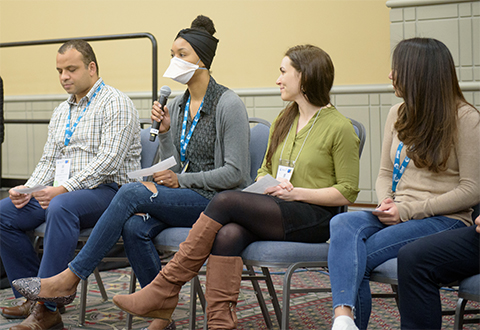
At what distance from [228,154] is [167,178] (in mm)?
263

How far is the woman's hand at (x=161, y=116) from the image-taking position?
2326mm

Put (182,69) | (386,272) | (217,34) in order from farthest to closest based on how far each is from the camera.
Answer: (217,34), (182,69), (386,272)

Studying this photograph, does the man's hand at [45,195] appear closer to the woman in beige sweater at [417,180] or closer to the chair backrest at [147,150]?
the chair backrest at [147,150]

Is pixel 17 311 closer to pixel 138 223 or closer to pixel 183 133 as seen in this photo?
pixel 138 223

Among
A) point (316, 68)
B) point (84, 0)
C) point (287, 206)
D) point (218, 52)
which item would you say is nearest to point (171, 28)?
point (218, 52)

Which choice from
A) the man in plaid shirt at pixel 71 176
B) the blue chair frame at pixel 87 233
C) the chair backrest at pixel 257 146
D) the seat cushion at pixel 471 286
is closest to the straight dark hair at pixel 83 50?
the man in plaid shirt at pixel 71 176

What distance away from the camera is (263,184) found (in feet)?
6.77

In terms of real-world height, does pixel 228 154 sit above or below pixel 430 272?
above

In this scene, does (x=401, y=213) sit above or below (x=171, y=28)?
below

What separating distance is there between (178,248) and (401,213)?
32.3 inches

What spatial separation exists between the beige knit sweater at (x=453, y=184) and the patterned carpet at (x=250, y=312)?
0.76 metres

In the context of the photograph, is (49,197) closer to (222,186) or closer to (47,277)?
(47,277)

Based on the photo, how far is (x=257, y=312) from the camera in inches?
108

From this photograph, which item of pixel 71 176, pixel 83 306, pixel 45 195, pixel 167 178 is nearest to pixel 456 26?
pixel 167 178
